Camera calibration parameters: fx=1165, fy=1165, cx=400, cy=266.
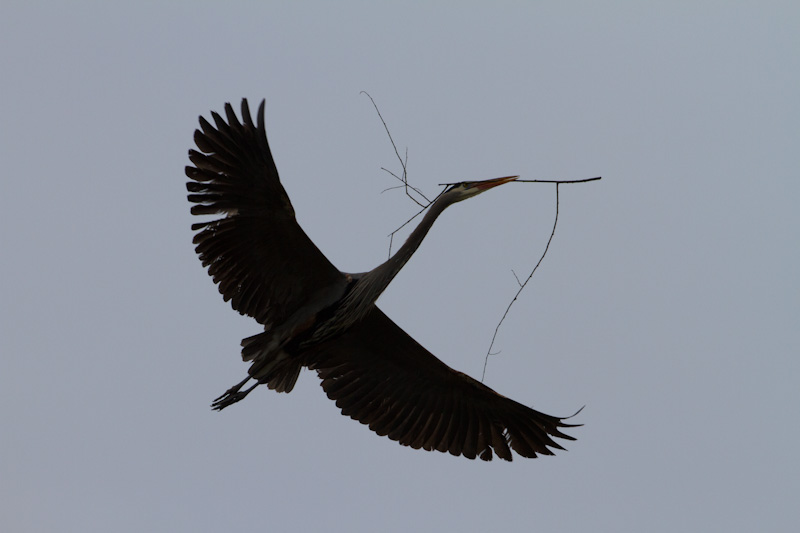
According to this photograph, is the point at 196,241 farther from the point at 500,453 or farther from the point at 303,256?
the point at 500,453

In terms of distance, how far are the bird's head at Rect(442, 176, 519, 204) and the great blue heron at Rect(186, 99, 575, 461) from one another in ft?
0.04

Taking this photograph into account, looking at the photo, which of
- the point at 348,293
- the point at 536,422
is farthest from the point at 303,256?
the point at 536,422

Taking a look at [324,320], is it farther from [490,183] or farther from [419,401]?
[490,183]

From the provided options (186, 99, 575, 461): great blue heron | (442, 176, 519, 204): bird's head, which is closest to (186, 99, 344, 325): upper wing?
(186, 99, 575, 461): great blue heron

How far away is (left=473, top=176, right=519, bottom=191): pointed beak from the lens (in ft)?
30.5

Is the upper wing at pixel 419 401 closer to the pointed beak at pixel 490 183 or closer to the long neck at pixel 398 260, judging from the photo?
the long neck at pixel 398 260

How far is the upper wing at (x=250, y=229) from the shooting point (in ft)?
32.1

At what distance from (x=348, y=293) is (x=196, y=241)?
139 cm

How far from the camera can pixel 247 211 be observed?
32.9 ft

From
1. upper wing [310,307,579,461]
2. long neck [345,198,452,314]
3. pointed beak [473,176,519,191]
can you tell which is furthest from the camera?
upper wing [310,307,579,461]

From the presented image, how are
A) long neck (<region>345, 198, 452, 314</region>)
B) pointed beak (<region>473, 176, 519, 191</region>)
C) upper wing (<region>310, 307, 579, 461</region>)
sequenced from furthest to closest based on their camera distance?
upper wing (<region>310, 307, 579, 461</region>) < long neck (<region>345, 198, 452, 314</region>) < pointed beak (<region>473, 176, 519, 191</region>)

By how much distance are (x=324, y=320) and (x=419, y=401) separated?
162cm

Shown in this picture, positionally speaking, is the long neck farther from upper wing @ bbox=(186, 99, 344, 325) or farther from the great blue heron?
upper wing @ bbox=(186, 99, 344, 325)

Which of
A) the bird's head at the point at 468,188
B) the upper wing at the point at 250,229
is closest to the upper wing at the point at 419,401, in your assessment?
the upper wing at the point at 250,229
